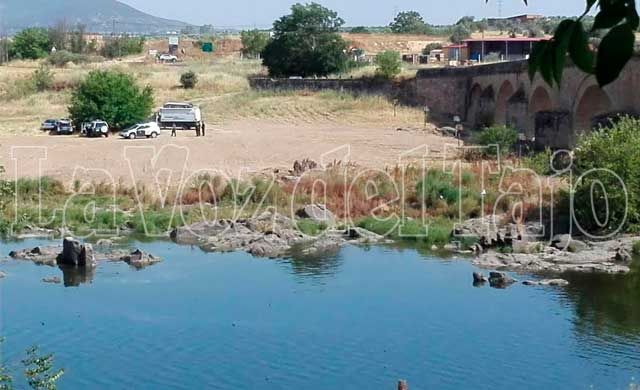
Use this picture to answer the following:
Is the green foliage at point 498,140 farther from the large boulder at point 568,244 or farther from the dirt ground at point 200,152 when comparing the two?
the large boulder at point 568,244

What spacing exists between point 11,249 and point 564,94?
1880cm

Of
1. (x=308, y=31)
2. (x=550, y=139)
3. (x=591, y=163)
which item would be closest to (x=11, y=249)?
(x=591, y=163)

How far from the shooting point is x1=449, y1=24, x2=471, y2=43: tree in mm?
81581

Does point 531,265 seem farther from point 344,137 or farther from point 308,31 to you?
point 308,31

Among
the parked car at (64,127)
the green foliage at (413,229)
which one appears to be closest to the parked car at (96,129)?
the parked car at (64,127)

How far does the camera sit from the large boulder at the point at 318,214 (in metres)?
25.4

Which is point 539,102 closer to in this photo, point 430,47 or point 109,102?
point 109,102

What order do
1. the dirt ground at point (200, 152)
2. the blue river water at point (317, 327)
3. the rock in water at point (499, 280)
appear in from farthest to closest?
the dirt ground at point (200, 152) < the rock in water at point (499, 280) < the blue river water at point (317, 327)

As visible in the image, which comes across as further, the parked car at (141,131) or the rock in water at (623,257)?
the parked car at (141,131)

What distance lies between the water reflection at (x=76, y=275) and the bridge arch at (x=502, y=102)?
2630cm

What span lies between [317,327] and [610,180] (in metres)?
9.22

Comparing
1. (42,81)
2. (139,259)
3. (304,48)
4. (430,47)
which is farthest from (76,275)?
(430,47)

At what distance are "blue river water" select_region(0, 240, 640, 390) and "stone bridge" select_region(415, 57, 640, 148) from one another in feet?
15.9

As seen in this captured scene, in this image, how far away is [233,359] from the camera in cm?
1472
